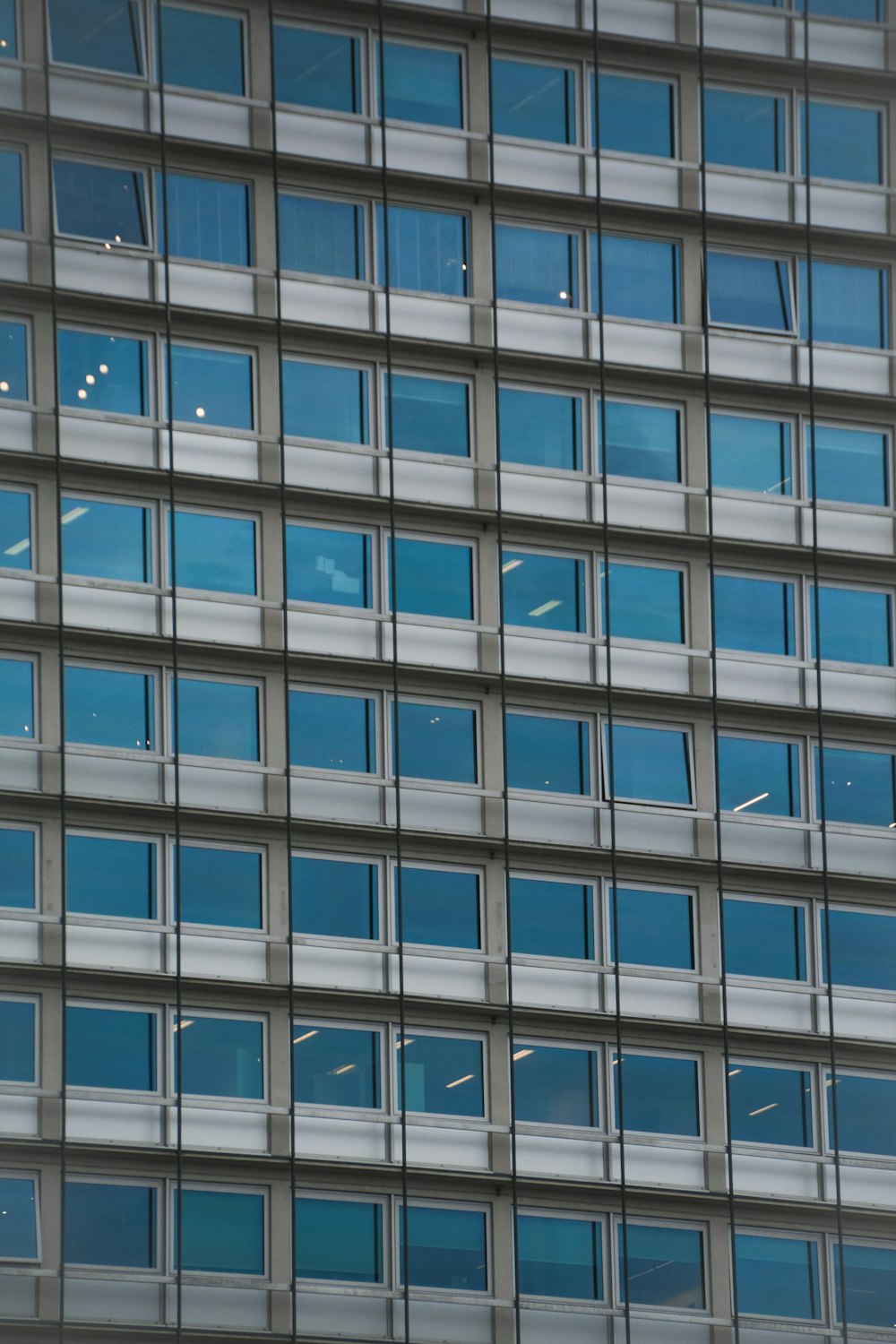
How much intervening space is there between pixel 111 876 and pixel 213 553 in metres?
Answer: 3.81

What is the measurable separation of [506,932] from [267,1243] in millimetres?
4293

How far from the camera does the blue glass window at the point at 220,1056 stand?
2458 cm

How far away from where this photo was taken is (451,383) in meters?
26.3

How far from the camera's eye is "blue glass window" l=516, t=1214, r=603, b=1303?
82.0 feet

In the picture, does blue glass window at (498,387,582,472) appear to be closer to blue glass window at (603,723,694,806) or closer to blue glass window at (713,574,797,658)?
blue glass window at (713,574,797,658)

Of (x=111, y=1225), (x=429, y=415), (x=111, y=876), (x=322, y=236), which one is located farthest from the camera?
(x=429, y=415)

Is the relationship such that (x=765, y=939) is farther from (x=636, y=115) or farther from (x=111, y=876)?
(x=636, y=115)

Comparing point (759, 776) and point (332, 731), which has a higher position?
point (332, 731)

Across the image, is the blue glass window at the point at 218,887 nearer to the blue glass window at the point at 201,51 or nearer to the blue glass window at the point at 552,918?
the blue glass window at the point at 552,918

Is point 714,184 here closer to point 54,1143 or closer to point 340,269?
point 340,269

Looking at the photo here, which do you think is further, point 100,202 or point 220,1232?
point 100,202

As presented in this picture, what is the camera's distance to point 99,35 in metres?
25.6

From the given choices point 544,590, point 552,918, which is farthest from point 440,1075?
point 544,590

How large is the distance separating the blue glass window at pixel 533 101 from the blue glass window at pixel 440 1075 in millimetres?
10591
